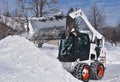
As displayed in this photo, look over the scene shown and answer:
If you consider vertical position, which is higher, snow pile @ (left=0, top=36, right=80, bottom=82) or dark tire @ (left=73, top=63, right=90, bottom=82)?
snow pile @ (left=0, top=36, right=80, bottom=82)

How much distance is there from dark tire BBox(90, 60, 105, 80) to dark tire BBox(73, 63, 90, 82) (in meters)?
0.50

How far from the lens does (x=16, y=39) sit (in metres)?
12.1

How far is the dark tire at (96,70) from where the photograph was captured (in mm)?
13843

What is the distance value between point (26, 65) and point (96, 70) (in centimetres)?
457

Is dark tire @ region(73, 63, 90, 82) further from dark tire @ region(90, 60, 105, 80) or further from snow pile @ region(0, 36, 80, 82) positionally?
snow pile @ region(0, 36, 80, 82)

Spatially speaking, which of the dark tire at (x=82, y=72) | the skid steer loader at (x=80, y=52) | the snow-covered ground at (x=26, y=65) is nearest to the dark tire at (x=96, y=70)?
the skid steer loader at (x=80, y=52)

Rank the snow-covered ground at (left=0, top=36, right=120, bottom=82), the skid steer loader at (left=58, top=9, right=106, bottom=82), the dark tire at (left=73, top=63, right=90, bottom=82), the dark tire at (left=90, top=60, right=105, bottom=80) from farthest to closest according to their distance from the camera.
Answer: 1. the dark tire at (left=90, top=60, right=105, bottom=80)
2. the skid steer loader at (left=58, top=9, right=106, bottom=82)
3. the dark tire at (left=73, top=63, right=90, bottom=82)
4. the snow-covered ground at (left=0, top=36, right=120, bottom=82)

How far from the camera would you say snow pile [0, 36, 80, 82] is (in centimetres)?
931

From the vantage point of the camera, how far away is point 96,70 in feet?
45.8

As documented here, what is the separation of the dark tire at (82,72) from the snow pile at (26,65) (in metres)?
1.91

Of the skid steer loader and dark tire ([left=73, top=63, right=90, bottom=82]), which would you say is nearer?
dark tire ([left=73, top=63, right=90, bottom=82])

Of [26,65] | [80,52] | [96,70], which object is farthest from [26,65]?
[96,70]

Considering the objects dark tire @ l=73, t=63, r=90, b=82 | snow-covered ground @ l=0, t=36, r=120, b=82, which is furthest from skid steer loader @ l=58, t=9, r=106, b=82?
snow-covered ground @ l=0, t=36, r=120, b=82

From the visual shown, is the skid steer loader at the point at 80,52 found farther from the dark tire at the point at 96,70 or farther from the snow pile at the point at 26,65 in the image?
the snow pile at the point at 26,65
